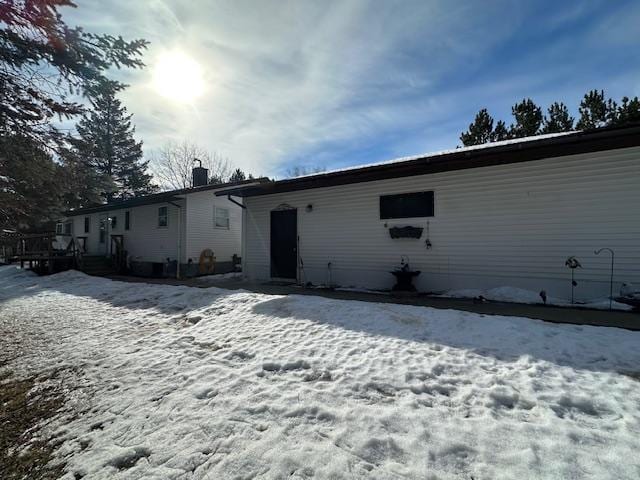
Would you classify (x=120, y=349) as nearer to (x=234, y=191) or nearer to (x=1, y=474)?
(x=1, y=474)

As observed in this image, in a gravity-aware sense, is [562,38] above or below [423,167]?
above

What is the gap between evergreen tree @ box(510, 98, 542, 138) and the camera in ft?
54.0

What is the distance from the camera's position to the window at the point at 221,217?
14.1 metres

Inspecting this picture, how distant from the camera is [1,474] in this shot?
6.77 ft

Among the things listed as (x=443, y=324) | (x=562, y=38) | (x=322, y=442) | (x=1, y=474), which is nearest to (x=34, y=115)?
(x=1, y=474)

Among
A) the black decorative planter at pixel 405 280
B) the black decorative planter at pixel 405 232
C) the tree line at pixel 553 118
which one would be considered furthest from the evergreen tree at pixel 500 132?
the black decorative planter at pixel 405 280

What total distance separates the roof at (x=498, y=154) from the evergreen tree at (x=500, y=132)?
39.6 feet

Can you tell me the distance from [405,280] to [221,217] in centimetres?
1005

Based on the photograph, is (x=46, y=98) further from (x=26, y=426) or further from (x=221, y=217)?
(x=221, y=217)

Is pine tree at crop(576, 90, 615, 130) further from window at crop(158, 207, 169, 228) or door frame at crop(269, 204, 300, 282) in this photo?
window at crop(158, 207, 169, 228)

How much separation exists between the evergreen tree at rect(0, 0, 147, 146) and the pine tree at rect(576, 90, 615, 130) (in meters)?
19.5

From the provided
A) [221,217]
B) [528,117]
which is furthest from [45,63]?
[528,117]

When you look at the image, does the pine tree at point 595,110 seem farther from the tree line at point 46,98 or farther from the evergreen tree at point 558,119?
the tree line at point 46,98

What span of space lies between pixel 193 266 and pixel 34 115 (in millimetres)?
8316
